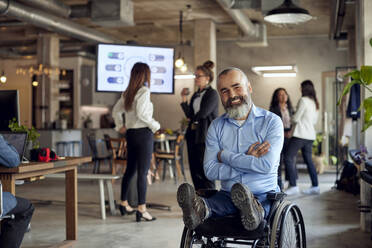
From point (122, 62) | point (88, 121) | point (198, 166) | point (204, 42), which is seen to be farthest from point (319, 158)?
point (88, 121)

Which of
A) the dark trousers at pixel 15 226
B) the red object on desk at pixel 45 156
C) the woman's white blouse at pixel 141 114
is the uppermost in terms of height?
the woman's white blouse at pixel 141 114

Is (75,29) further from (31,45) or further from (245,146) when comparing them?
(245,146)

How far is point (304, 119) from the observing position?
718cm

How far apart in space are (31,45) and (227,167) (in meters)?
12.1

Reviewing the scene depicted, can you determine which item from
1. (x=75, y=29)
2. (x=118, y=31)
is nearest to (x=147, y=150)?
(x=75, y=29)

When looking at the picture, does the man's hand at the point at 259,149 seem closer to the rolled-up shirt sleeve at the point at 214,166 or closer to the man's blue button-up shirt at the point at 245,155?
the man's blue button-up shirt at the point at 245,155

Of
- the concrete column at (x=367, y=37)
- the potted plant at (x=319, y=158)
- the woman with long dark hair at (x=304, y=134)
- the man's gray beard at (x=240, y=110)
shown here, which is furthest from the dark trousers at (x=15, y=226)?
the potted plant at (x=319, y=158)

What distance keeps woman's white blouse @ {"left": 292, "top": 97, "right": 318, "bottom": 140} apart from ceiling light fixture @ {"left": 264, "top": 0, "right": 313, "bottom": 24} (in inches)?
48.9

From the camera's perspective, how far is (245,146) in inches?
116

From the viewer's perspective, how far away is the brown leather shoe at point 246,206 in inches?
99.4

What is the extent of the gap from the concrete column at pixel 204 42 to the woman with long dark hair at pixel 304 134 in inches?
161

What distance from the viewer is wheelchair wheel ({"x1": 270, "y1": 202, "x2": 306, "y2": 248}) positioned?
2.54 meters

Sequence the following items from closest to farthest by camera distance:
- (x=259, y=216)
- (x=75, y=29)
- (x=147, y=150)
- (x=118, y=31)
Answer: (x=259, y=216) → (x=147, y=150) → (x=75, y=29) → (x=118, y=31)

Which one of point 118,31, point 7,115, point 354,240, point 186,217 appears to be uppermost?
point 118,31
